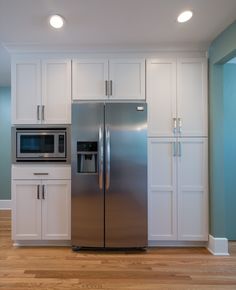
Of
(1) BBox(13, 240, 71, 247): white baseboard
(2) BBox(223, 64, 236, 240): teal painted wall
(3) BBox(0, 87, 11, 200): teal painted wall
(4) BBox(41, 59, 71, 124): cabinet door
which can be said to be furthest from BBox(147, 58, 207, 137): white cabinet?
(3) BBox(0, 87, 11, 200): teal painted wall

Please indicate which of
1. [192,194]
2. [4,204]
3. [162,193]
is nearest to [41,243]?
[162,193]

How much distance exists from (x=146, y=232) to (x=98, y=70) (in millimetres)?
2026

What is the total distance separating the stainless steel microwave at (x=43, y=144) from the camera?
3.03m

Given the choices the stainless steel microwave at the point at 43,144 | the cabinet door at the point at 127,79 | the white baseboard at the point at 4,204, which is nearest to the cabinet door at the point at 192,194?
the cabinet door at the point at 127,79

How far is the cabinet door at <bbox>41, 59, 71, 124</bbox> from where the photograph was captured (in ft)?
9.95

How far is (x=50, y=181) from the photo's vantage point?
9.92ft

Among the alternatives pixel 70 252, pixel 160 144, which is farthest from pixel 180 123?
pixel 70 252

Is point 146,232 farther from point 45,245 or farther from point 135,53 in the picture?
point 135,53

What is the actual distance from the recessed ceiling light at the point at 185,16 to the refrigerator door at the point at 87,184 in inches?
47.1

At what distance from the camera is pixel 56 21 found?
7.84 ft

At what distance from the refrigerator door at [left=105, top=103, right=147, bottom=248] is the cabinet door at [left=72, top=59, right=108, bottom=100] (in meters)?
0.29

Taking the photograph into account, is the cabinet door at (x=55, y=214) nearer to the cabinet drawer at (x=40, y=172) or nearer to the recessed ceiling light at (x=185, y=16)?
the cabinet drawer at (x=40, y=172)

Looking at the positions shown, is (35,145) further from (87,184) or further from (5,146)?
(5,146)

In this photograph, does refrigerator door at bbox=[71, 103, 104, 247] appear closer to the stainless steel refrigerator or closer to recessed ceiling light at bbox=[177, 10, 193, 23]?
the stainless steel refrigerator
